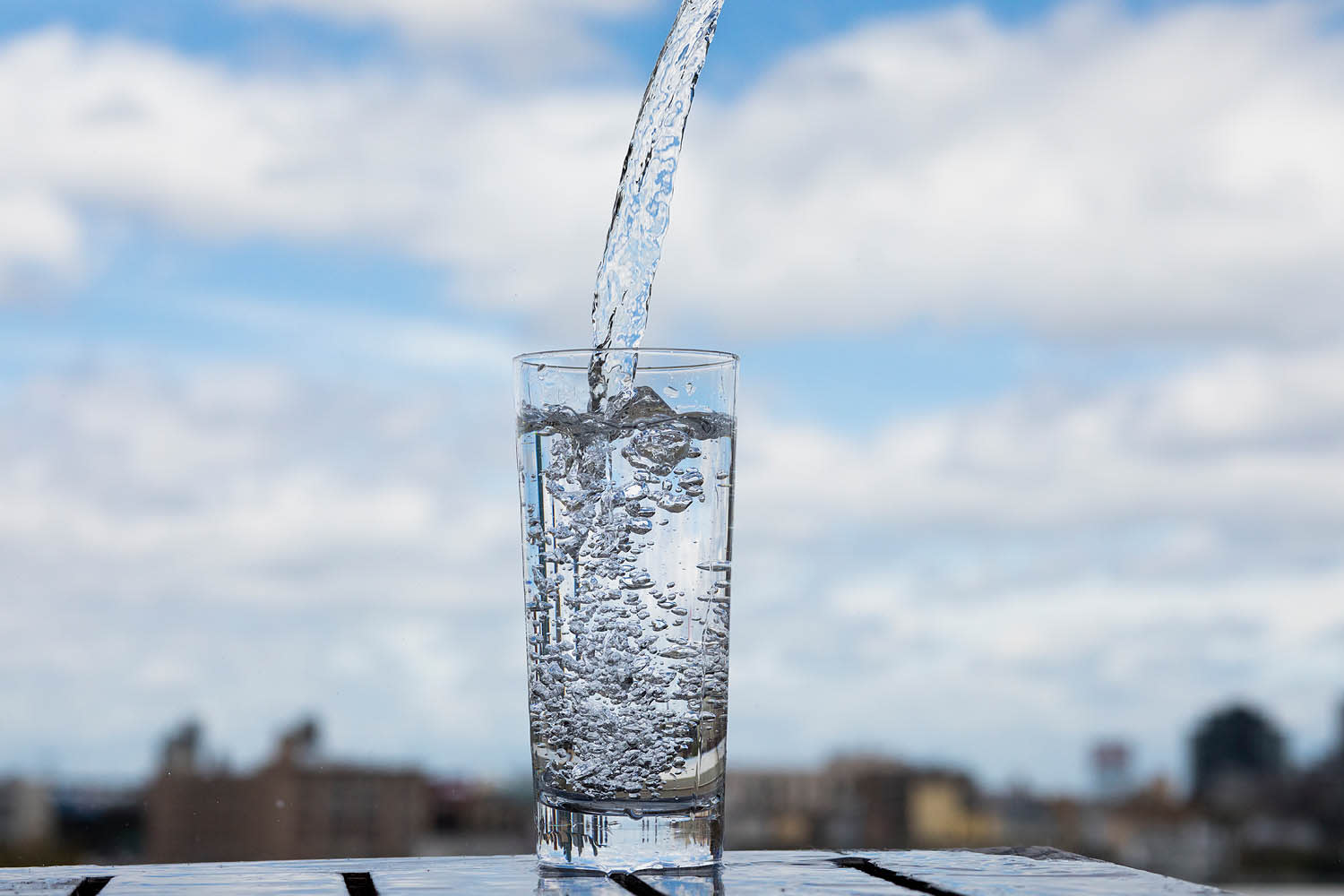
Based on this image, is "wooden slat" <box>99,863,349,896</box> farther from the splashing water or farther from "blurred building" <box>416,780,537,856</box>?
"blurred building" <box>416,780,537,856</box>

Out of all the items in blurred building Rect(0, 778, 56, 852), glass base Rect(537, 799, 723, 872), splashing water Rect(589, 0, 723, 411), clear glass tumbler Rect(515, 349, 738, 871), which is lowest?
blurred building Rect(0, 778, 56, 852)

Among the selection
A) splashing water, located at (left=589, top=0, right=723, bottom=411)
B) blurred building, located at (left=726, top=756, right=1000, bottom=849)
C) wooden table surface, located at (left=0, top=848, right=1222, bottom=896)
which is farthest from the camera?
blurred building, located at (left=726, top=756, right=1000, bottom=849)

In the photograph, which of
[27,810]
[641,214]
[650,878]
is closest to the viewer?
[650,878]

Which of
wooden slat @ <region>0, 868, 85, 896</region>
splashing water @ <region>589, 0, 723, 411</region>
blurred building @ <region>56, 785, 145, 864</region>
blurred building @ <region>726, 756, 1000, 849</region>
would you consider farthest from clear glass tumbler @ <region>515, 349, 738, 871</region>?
blurred building @ <region>56, 785, 145, 864</region>

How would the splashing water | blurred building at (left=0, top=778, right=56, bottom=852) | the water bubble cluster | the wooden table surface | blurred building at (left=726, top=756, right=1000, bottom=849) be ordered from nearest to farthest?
the wooden table surface → the water bubble cluster → the splashing water → blurred building at (left=726, top=756, right=1000, bottom=849) → blurred building at (left=0, top=778, right=56, bottom=852)

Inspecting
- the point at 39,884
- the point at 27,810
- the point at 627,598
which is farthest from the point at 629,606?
the point at 27,810

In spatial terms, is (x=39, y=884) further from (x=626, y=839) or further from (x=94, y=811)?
(x=94, y=811)

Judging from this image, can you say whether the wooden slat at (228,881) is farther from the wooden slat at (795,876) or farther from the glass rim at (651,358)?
the glass rim at (651,358)

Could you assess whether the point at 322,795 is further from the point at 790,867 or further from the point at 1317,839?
the point at 1317,839
